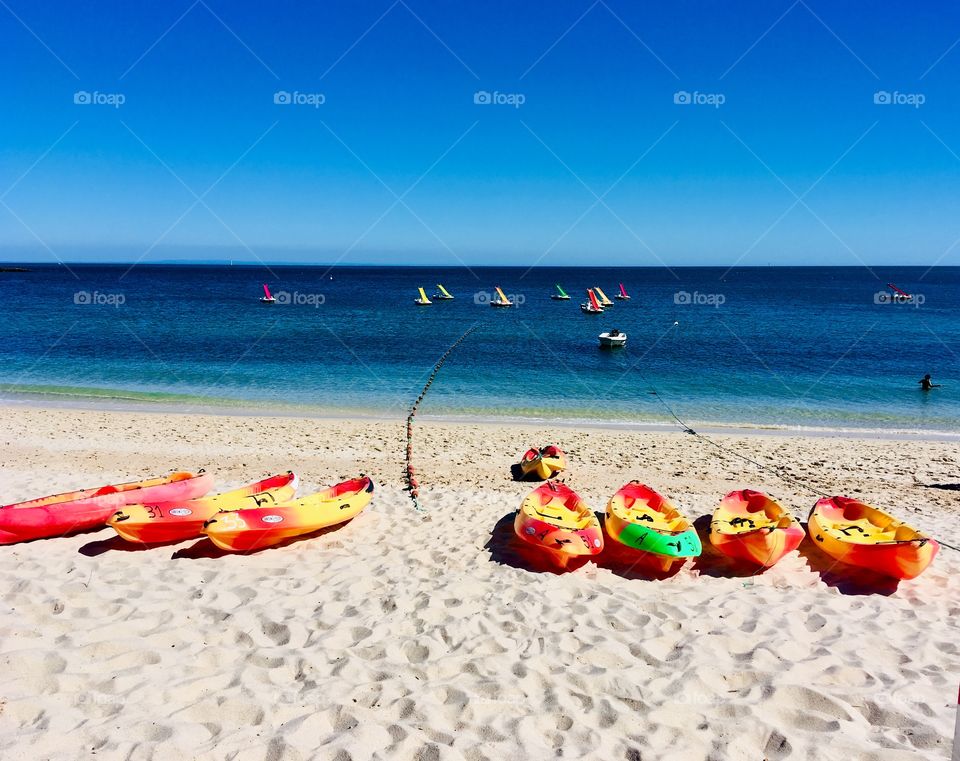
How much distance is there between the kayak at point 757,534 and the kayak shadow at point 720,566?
4.3 inches

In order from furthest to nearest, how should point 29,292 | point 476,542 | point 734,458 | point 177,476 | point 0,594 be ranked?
point 29,292 → point 734,458 → point 177,476 → point 476,542 → point 0,594

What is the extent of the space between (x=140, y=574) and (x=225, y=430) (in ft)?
29.1

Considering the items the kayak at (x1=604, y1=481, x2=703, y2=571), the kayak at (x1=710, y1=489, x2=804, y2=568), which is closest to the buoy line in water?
the kayak at (x1=604, y1=481, x2=703, y2=571)

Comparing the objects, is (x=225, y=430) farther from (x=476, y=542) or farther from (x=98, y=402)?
(x=476, y=542)

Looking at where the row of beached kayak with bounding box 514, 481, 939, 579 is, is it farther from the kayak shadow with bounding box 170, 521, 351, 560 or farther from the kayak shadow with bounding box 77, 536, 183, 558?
the kayak shadow with bounding box 77, 536, 183, 558

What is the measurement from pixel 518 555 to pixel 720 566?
8.31 feet

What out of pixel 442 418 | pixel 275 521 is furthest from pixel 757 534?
pixel 442 418

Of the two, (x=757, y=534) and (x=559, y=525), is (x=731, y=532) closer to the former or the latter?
(x=757, y=534)

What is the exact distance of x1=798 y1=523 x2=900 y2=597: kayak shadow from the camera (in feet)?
24.3

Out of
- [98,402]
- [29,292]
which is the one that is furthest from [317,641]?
[29,292]

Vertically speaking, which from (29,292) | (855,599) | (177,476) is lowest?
(855,599)

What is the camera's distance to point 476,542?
866 cm

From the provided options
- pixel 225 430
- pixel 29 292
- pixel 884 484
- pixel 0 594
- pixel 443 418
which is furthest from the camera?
pixel 29 292

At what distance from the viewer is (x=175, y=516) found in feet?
27.3
